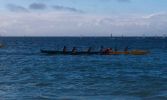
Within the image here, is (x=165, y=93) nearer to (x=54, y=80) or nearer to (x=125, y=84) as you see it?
(x=125, y=84)

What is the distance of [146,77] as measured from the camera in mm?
39156

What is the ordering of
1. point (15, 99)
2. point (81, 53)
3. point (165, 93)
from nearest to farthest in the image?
point (15, 99) < point (165, 93) < point (81, 53)

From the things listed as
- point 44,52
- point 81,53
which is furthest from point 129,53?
point 44,52

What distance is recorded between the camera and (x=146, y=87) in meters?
31.3

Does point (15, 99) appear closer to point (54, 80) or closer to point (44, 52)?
point (54, 80)

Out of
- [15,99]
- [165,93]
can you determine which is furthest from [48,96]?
[165,93]

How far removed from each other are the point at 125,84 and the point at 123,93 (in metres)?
5.11

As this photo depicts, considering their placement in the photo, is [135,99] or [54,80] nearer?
[135,99]

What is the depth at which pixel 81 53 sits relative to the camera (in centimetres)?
7369

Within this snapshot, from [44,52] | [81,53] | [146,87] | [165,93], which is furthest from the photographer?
[44,52]

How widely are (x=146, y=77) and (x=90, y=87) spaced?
921 centimetres

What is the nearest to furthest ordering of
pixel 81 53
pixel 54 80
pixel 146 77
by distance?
pixel 54 80 → pixel 146 77 → pixel 81 53

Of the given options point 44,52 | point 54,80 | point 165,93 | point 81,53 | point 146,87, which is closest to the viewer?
point 165,93

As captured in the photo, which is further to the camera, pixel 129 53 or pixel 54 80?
pixel 129 53
